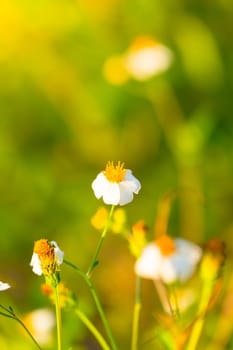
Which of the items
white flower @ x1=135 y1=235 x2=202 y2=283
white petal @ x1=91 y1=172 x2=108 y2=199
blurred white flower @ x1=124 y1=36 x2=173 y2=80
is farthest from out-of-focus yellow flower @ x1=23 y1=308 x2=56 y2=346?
blurred white flower @ x1=124 y1=36 x2=173 y2=80

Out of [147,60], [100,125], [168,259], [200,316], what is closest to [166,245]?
[168,259]

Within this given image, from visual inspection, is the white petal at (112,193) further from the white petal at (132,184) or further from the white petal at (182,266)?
the white petal at (182,266)

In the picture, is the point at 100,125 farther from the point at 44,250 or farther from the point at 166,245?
the point at 44,250

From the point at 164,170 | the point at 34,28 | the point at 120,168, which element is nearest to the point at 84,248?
the point at 164,170

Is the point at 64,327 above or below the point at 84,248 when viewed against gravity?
below

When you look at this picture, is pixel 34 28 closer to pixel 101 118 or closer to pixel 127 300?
pixel 101 118

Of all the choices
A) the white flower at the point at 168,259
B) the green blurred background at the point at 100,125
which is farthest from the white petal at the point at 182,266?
the green blurred background at the point at 100,125

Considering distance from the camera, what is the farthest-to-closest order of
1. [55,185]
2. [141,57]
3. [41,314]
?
[55,185]
[141,57]
[41,314]
